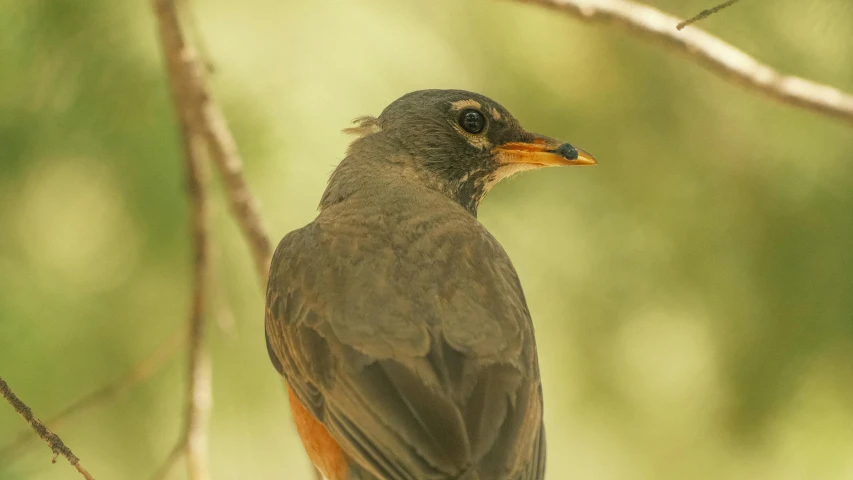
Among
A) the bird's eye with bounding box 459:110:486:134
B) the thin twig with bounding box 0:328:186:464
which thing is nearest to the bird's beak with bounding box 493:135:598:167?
the bird's eye with bounding box 459:110:486:134

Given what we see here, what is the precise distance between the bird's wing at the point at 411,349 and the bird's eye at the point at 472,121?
2.02 feet

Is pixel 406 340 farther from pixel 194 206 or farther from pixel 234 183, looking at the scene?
pixel 194 206

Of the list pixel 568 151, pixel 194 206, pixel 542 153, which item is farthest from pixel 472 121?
pixel 194 206

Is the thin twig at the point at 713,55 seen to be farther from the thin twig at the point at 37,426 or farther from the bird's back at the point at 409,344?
the thin twig at the point at 37,426

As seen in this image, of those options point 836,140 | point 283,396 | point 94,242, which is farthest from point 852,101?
point 94,242

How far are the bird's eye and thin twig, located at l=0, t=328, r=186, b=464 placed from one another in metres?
Answer: 1.38

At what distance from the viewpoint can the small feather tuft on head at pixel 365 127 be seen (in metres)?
4.14

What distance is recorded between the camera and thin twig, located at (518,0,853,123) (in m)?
3.54

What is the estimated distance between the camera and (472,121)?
3.92 m

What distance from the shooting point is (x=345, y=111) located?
4.38 meters

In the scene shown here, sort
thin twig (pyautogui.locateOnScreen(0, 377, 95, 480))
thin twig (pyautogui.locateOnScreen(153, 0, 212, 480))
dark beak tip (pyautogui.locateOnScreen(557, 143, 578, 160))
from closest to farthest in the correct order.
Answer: thin twig (pyautogui.locateOnScreen(0, 377, 95, 480)) → dark beak tip (pyautogui.locateOnScreen(557, 143, 578, 160)) → thin twig (pyautogui.locateOnScreen(153, 0, 212, 480))

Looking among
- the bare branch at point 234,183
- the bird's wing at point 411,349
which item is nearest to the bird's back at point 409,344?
the bird's wing at point 411,349

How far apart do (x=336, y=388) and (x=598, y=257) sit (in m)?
2.11

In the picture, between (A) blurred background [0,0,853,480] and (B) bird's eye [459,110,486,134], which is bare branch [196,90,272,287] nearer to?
(A) blurred background [0,0,853,480]
